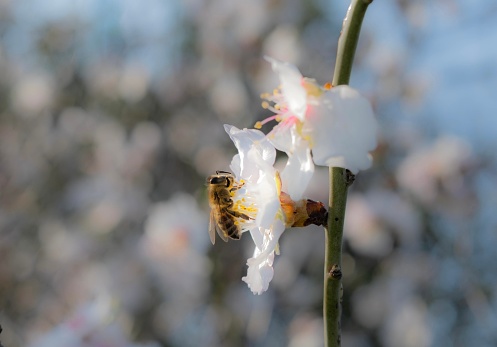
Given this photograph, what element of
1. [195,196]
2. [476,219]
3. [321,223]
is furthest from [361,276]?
[321,223]

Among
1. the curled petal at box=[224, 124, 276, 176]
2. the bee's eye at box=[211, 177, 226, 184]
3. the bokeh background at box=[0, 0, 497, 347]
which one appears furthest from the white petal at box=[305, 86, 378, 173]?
the bokeh background at box=[0, 0, 497, 347]

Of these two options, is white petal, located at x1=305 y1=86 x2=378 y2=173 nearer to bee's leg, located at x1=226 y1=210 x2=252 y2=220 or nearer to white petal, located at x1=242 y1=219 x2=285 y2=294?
white petal, located at x1=242 y1=219 x2=285 y2=294

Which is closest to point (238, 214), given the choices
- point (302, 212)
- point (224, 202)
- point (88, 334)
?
point (224, 202)

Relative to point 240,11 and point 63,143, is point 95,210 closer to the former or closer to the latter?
point 63,143

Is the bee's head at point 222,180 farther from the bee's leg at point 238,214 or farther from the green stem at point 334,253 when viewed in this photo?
the green stem at point 334,253

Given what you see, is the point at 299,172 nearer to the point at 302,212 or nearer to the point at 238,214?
the point at 302,212
